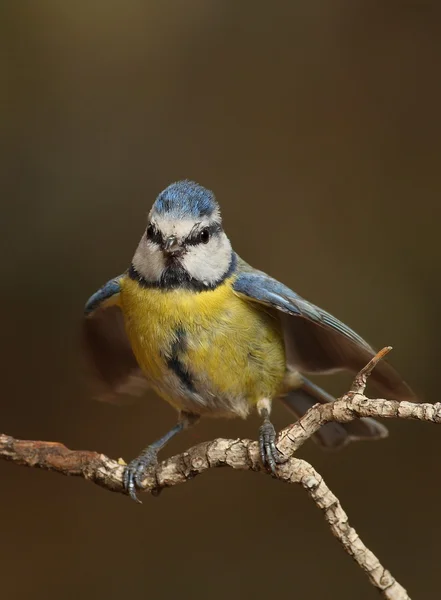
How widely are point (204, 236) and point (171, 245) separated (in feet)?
0.35

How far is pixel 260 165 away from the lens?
273cm

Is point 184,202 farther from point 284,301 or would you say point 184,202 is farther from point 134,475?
point 134,475

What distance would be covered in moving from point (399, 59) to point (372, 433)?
1.37 meters

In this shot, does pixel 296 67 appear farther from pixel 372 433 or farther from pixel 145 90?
pixel 372 433

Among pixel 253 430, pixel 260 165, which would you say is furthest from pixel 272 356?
pixel 260 165

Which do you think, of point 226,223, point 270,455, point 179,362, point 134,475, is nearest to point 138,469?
point 134,475

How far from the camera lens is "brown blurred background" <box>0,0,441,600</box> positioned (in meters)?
2.58

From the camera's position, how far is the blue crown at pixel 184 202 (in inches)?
61.3

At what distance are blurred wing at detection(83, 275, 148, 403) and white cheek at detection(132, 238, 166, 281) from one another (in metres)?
0.33

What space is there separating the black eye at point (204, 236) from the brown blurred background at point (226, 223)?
1081mm

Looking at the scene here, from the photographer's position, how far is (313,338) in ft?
6.01

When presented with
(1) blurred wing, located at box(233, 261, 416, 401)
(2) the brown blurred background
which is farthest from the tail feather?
(2) the brown blurred background

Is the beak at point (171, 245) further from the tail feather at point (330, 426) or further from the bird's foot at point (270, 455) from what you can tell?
the tail feather at point (330, 426)

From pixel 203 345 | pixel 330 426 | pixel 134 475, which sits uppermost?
pixel 203 345
